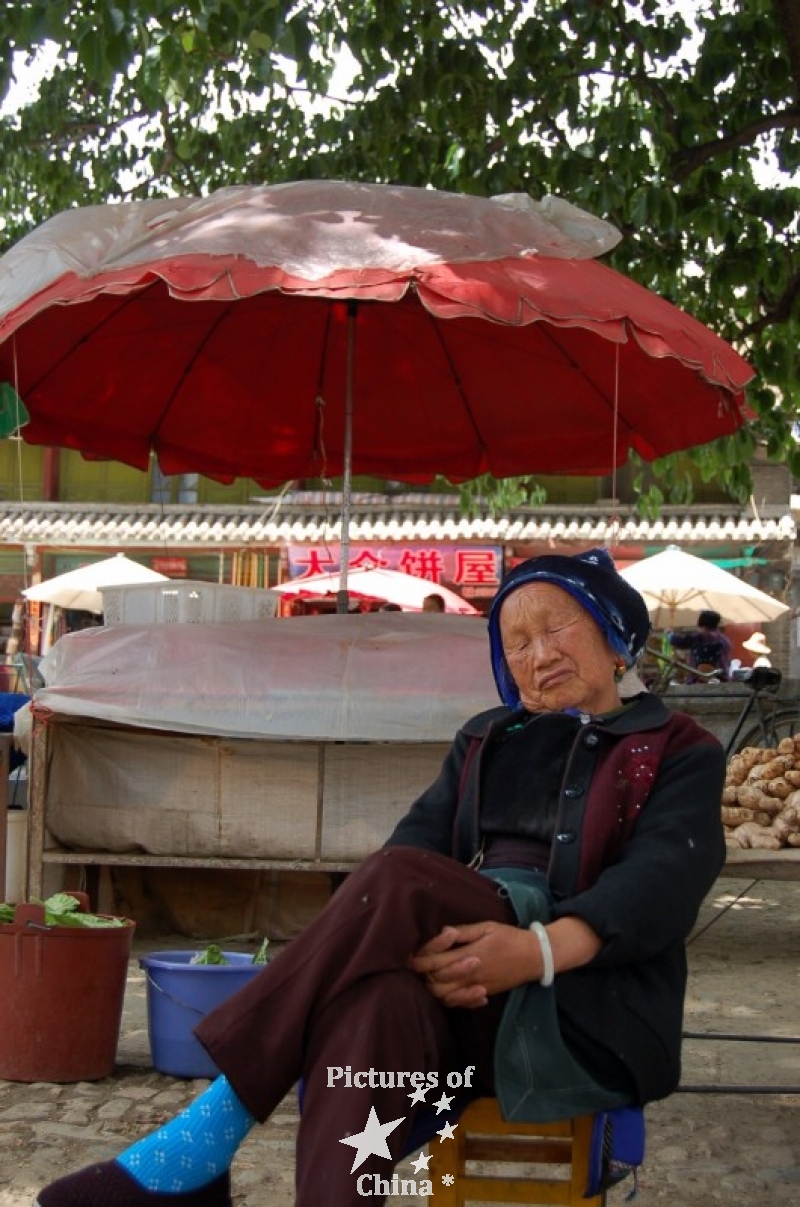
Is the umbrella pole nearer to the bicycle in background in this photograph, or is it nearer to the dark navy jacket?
the dark navy jacket

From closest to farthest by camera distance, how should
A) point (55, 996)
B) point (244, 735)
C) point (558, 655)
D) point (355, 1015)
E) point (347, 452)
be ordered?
point (355, 1015) → point (558, 655) → point (55, 996) → point (244, 735) → point (347, 452)

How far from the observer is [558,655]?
2.53 meters

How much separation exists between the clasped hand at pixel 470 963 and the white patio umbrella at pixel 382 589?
41.6 ft

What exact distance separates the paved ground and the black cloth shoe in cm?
79

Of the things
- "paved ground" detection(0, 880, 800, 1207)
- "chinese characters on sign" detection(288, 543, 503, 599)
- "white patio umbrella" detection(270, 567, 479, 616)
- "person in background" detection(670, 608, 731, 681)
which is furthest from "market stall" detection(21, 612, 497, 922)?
"chinese characters on sign" detection(288, 543, 503, 599)

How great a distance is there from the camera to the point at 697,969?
602cm

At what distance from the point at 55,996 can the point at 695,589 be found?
12334 millimetres

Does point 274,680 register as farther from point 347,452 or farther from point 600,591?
point 600,591

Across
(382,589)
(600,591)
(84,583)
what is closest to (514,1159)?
(600,591)

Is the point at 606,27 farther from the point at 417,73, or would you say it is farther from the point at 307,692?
the point at 307,692

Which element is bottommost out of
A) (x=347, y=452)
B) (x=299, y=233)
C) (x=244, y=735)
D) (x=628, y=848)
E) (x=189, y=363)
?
(x=244, y=735)

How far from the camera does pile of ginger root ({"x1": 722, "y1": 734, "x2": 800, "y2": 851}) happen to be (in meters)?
5.08

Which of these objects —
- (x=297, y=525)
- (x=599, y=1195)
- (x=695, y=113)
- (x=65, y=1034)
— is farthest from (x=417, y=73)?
(x=297, y=525)

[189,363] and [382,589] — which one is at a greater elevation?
[189,363]
